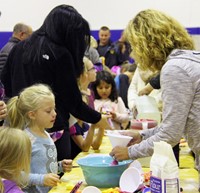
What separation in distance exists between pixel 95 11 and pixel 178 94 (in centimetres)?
633

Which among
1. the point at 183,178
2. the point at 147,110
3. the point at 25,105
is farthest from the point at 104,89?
the point at 183,178

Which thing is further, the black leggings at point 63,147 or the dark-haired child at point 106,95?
the dark-haired child at point 106,95

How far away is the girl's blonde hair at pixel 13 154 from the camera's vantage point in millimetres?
1434

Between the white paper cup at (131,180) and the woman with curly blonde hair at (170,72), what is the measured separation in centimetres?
7

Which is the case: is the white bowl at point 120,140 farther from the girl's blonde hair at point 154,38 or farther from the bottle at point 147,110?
the bottle at point 147,110

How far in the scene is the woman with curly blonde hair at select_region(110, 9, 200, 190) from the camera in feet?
4.72

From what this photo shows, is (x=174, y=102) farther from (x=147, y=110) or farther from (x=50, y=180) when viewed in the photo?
(x=147, y=110)

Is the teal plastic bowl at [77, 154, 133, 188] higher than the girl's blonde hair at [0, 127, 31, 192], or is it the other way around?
the girl's blonde hair at [0, 127, 31, 192]

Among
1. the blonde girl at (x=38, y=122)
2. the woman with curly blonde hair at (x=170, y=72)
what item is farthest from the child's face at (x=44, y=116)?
the woman with curly blonde hair at (x=170, y=72)

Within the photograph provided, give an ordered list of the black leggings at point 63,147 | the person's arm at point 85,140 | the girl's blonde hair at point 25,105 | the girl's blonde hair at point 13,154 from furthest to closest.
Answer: the person's arm at point 85,140, the black leggings at point 63,147, the girl's blonde hair at point 25,105, the girl's blonde hair at point 13,154

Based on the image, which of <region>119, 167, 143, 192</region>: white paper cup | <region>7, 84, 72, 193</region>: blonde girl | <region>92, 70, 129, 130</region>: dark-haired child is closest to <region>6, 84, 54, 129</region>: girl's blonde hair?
<region>7, 84, 72, 193</region>: blonde girl

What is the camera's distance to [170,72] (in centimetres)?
145

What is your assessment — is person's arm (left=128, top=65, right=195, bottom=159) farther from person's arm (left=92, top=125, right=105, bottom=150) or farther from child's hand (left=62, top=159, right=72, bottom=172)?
person's arm (left=92, top=125, right=105, bottom=150)

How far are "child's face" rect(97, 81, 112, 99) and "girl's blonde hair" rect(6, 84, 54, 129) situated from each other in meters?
1.54
